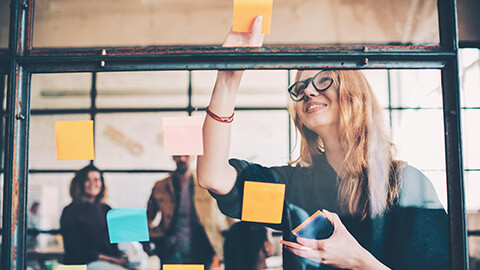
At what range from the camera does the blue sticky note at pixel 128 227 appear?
121 centimetres

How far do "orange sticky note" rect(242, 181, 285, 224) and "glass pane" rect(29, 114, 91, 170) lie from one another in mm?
627

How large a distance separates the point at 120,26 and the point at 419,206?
1.33m

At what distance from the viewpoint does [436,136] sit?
117 cm

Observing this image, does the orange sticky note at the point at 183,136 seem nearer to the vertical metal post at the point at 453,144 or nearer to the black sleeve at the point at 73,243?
the black sleeve at the point at 73,243

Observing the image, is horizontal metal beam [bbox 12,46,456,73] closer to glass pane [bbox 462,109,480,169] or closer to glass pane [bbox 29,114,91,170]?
glass pane [bbox 29,114,91,170]

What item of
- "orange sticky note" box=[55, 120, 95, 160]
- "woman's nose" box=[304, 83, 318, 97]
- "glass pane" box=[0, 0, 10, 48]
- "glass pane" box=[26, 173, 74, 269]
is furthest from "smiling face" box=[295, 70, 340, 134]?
"glass pane" box=[0, 0, 10, 48]

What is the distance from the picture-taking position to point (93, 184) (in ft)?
4.12

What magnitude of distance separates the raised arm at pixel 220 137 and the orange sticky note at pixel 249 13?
30 millimetres

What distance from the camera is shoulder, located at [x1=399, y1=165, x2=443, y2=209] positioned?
1165 millimetres

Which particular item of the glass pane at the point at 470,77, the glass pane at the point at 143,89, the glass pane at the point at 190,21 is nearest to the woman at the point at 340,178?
the glass pane at the point at 143,89

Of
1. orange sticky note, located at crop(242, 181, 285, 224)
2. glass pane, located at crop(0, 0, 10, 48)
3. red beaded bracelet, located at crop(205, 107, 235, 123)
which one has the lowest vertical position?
orange sticky note, located at crop(242, 181, 285, 224)

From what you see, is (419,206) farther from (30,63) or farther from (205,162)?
(30,63)

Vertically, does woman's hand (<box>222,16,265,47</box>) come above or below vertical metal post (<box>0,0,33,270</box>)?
above

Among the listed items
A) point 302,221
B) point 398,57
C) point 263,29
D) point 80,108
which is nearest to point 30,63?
point 80,108
